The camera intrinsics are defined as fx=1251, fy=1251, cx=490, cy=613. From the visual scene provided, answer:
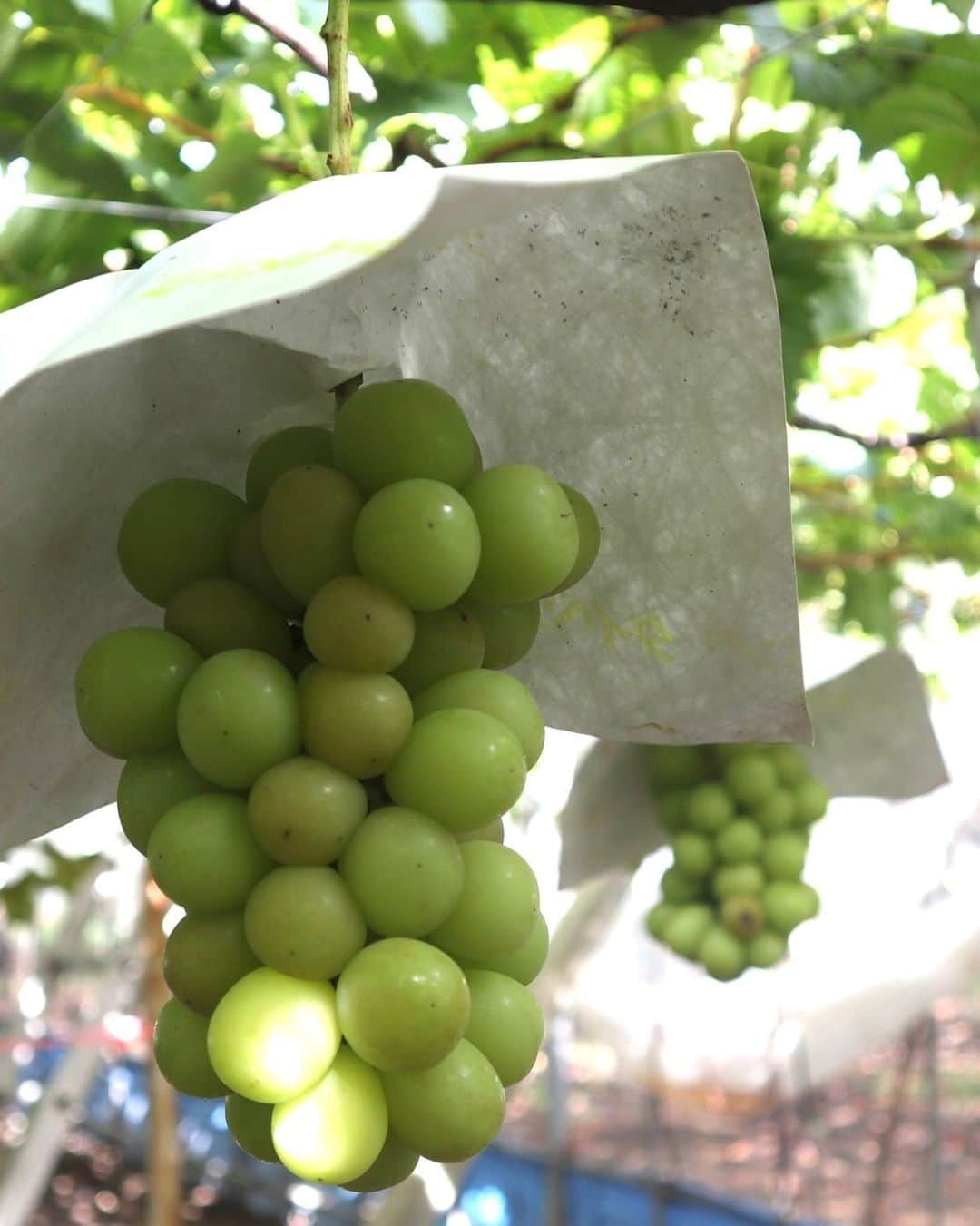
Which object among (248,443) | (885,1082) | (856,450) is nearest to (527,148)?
(248,443)

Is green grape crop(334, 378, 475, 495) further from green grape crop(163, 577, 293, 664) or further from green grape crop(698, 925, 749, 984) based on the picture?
green grape crop(698, 925, 749, 984)

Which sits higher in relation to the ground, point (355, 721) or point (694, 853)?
point (355, 721)

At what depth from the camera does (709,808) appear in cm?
100

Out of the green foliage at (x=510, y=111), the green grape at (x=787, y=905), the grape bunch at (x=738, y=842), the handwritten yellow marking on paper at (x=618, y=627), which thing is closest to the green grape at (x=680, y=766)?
the grape bunch at (x=738, y=842)

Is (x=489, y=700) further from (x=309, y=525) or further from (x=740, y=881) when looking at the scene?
(x=740, y=881)

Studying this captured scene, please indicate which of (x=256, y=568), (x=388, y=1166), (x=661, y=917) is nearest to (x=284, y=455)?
(x=256, y=568)

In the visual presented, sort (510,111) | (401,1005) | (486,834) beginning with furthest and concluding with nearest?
1. (510,111)
2. (486,834)
3. (401,1005)

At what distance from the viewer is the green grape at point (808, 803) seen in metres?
1.04

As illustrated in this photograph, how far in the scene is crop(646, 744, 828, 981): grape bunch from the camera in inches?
39.7

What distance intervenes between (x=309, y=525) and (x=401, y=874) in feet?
0.41

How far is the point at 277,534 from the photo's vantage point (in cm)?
44

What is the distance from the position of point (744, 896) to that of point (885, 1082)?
599cm

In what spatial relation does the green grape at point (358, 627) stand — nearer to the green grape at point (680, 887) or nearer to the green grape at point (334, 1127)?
the green grape at point (334, 1127)

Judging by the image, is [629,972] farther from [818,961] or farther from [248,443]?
[248,443]
